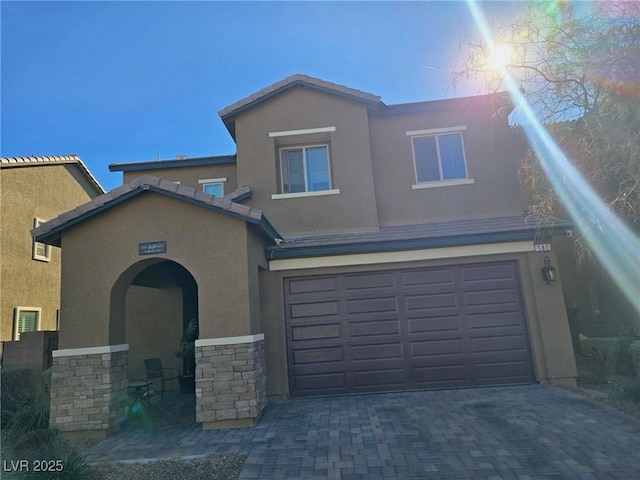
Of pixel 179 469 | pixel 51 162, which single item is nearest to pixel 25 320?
pixel 51 162

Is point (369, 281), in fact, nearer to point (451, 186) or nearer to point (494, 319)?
point (494, 319)

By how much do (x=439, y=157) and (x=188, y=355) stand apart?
8656 mm

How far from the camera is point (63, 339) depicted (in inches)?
287

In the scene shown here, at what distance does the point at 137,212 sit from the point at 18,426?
14.2 feet

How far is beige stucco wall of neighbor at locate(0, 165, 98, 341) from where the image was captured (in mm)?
14867

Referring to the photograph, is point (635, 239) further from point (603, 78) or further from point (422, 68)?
point (422, 68)

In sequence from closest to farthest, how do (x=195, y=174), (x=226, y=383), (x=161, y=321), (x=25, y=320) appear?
(x=226, y=383), (x=161, y=321), (x=195, y=174), (x=25, y=320)

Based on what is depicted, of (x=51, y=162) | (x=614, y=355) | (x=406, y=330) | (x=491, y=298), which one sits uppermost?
(x=51, y=162)

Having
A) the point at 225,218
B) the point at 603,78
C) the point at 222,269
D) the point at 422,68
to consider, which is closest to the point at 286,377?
the point at 222,269

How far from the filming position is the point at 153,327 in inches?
444

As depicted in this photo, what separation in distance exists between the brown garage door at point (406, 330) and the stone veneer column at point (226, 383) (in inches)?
87.4

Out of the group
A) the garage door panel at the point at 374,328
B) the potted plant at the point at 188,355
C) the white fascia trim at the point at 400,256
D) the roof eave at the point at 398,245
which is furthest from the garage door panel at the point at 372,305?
the potted plant at the point at 188,355

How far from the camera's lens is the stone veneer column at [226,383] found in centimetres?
699

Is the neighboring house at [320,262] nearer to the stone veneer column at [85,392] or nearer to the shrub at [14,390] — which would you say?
the stone veneer column at [85,392]
